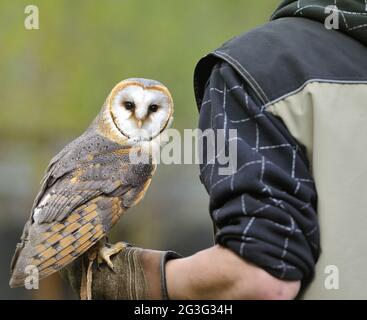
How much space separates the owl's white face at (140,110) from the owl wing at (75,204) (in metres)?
0.08

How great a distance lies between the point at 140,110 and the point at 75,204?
1.27 ft

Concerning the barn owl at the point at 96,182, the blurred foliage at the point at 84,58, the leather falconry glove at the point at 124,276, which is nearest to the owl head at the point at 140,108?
the barn owl at the point at 96,182

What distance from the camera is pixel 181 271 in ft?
6.82

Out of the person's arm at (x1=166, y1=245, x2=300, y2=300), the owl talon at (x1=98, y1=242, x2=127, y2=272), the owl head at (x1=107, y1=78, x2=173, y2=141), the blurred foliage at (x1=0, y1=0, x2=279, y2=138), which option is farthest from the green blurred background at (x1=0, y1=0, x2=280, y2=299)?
the person's arm at (x1=166, y1=245, x2=300, y2=300)

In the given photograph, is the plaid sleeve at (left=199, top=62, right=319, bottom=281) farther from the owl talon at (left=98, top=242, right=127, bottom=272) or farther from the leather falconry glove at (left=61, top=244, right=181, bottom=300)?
the owl talon at (left=98, top=242, right=127, bottom=272)

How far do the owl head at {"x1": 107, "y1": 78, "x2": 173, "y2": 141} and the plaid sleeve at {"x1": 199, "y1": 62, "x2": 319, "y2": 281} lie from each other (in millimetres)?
705

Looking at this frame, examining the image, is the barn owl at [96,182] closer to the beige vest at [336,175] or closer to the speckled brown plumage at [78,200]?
the speckled brown plumage at [78,200]

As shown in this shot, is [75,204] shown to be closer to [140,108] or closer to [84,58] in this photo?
[140,108]

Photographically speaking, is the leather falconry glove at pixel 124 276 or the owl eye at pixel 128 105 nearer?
the leather falconry glove at pixel 124 276

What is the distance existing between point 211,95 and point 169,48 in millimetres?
4174

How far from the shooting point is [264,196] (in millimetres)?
1859

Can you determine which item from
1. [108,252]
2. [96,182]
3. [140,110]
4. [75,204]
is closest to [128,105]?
[140,110]

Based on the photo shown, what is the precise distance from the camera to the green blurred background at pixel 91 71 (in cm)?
596

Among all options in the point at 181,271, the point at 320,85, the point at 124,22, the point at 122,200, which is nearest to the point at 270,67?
the point at 320,85
